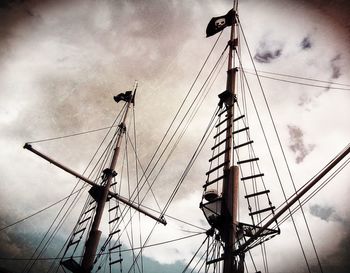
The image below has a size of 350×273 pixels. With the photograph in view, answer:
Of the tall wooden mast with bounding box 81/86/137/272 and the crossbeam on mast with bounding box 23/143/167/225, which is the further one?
the crossbeam on mast with bounding box 23/143/167/225

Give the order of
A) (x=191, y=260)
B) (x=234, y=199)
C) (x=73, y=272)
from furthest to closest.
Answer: (x=73, y=272) → (x=191, y=260) → (x=234, y=199)

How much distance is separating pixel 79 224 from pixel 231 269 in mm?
16552

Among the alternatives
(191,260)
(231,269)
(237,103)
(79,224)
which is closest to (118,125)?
(79,224)

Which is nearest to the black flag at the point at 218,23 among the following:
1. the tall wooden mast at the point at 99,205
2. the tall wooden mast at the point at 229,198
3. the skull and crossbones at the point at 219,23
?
the skull and crossbones at the point at 219,23

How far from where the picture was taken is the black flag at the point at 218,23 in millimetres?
15586

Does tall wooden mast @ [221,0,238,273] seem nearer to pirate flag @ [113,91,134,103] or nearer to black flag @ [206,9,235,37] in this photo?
black flag @ [206,9,235,37]

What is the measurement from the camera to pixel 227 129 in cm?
1208

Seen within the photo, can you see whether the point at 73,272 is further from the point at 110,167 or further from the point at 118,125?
the point at 118,125

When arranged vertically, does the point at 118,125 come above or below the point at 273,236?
above

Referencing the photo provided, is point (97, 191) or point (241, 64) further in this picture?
point (97, 191)

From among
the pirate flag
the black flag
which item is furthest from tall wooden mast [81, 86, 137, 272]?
the black flag

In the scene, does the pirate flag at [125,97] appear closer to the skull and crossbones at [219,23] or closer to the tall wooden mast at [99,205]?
the tall wooden mast at [99,205]

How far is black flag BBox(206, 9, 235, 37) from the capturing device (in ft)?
51.1

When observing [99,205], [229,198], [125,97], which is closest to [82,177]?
[99,205]
